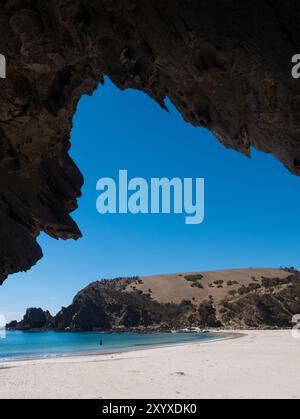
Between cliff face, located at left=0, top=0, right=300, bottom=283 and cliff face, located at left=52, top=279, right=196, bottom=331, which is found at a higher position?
cliff face, located at left=0, top=0, right=300, bottom=283

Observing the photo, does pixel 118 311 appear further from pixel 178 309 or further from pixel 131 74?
pixel 131 74

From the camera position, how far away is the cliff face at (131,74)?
17.7ft

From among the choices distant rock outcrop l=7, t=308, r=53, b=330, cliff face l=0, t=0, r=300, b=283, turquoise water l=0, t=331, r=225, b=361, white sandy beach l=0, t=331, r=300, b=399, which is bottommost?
distant rock outcrop l=7, t=308, r=53, b=330

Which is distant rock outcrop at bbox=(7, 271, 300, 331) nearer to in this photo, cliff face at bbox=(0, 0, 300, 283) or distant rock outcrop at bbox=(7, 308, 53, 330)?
distant rock outcrop at bbox=(7, 308, 53, 330)

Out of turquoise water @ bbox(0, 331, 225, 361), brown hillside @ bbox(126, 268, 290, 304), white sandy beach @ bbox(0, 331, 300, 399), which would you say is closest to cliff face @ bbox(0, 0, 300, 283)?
white sandy beach @ bbox(0, 331, 300, 399)

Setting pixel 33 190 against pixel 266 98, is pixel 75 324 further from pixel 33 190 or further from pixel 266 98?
pixel 266 98

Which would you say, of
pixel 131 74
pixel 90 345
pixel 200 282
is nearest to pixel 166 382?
pixel 131 74

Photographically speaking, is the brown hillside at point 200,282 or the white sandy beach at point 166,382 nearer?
the white sandy beach at point 166,382

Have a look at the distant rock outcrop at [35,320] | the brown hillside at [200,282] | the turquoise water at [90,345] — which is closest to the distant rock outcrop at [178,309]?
the distant rock outcrop at [35,320]

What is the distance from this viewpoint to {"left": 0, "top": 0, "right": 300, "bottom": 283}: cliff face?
541 cm

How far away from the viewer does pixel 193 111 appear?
298 inches

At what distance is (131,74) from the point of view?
789cm

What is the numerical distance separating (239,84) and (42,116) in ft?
19.3

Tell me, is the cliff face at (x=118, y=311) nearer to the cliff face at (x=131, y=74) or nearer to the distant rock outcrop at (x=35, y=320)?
the distant rock outcrop at (x=35, y=320)
